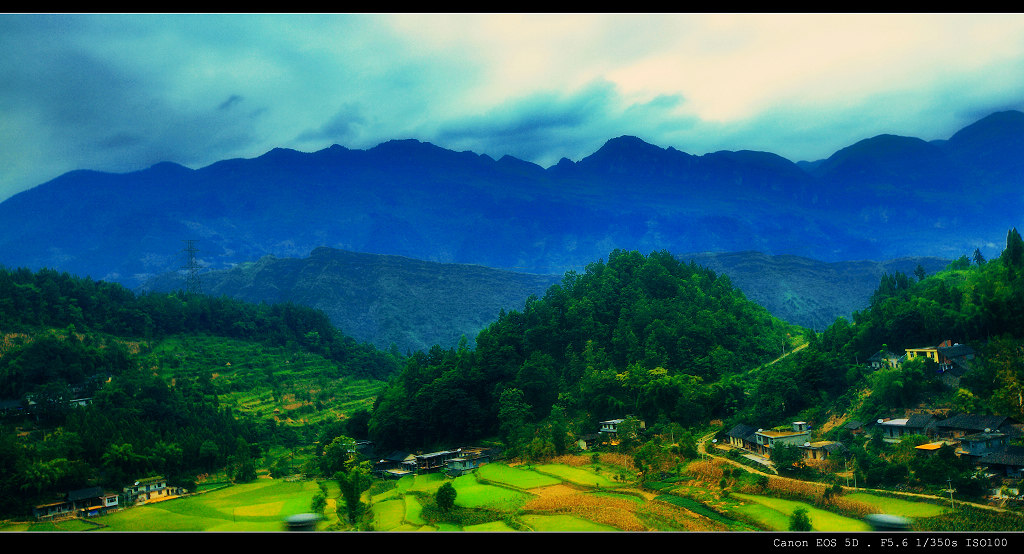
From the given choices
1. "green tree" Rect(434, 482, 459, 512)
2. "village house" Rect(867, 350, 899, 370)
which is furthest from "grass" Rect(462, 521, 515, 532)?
"village house" Rect(867, 350, 899, 370)

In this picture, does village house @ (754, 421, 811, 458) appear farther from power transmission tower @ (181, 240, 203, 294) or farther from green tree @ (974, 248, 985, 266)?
power transmission tower @ (181, 240, 203, 294)

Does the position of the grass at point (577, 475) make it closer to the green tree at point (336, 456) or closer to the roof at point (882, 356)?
the green tree at point (336, 456)

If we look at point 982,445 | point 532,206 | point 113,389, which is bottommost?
point 982,445

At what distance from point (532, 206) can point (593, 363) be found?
186 ft

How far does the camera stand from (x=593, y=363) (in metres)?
13.9

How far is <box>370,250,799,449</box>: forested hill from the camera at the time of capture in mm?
12328

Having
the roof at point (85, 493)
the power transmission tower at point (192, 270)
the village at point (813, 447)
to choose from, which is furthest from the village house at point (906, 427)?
the power transmission tower at point (192, 270)

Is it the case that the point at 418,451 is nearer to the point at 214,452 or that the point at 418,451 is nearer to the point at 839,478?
the point at 214,452

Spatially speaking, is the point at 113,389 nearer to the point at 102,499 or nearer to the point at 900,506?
the point at 102,499

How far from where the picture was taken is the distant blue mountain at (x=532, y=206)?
1628 cm

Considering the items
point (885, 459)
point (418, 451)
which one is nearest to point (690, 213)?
point (418, 451)

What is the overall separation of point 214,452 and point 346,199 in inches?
3002

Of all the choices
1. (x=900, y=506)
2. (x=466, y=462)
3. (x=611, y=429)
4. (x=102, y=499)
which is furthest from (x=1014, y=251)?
(x=102, y=499)

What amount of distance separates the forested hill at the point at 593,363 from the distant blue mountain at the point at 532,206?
474cm
